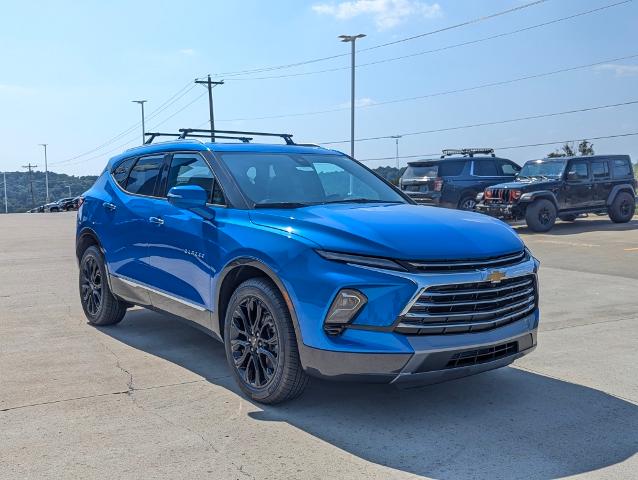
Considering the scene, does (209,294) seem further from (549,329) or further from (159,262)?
(549,329)

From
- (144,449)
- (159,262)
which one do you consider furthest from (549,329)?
(144,449)

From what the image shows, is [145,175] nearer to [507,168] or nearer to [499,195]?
[499,195]

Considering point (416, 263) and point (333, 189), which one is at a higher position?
point (333, 189)

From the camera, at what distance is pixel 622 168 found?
19938mm

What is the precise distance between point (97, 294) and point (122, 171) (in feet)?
4.20

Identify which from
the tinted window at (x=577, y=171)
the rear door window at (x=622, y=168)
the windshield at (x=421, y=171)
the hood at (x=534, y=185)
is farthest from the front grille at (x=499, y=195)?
the rear door window at (x=622, y=168)

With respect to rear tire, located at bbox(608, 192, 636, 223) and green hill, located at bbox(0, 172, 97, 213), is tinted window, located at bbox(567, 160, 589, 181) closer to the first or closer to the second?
rear tire, located at bbox(608, 192, 636, 223)

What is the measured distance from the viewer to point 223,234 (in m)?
4.68

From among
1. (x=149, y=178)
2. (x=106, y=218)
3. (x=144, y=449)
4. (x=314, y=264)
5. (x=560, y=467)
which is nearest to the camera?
(x=560, y=467)

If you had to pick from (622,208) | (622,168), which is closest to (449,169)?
(622,168)

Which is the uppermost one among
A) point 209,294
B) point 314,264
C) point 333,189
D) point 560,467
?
point 333,189

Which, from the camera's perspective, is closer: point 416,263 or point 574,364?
point 416,263

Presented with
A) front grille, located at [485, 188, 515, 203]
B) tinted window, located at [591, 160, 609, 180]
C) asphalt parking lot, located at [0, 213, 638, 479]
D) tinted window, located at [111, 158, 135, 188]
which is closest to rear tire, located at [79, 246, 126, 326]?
asphalt parking lot, located at [0, 213, 638, 479]

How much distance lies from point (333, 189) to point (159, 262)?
1540mm
